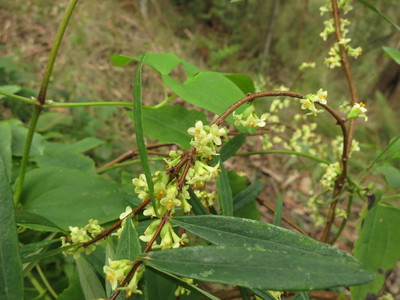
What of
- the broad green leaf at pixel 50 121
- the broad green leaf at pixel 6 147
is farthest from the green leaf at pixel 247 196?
the broad green leaf at pixel 50 121

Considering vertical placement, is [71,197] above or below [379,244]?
above

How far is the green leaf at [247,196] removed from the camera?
0.99 metres

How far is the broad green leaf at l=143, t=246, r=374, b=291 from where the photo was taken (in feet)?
1.38

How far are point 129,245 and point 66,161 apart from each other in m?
0.86

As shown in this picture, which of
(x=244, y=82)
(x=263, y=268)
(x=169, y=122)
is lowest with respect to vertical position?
(x=263, y=268)

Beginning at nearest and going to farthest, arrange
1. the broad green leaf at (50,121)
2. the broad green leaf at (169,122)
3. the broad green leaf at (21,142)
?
the broad green leaf at (169,122), the broad green leaf at (21,142), the broad green leaf at (50,121)

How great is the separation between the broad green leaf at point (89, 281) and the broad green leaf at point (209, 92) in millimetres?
437

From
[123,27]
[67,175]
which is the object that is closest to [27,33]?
[123,27]

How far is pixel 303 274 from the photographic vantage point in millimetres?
429

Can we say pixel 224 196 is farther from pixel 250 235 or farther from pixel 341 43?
pixel 341 43

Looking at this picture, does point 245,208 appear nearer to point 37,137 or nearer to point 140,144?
point 140,144

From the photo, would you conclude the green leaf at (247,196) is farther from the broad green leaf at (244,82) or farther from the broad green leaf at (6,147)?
the broad green leaf at (6,147)

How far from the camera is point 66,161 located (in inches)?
51.1

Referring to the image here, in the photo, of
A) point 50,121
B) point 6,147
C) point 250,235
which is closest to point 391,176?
point 250,235
